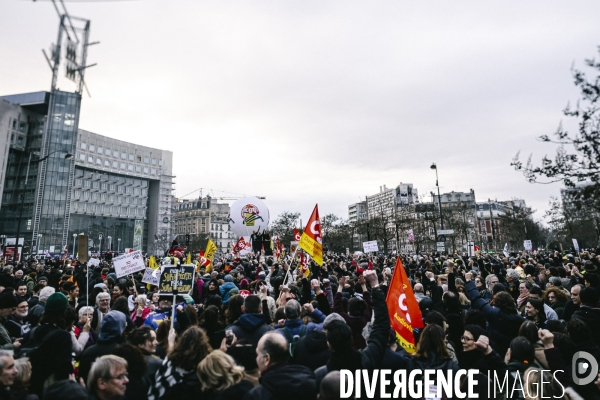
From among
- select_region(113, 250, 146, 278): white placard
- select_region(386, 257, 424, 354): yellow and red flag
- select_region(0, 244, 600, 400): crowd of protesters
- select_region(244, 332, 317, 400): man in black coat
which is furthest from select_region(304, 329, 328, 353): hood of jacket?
select_region(113, 250, 146, 278): white placard

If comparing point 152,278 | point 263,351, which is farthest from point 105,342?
point 152,278

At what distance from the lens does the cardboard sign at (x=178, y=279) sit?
7.81 metres

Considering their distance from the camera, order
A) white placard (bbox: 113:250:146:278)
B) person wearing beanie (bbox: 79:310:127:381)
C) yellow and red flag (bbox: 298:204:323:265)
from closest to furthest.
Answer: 1. person wearing beanie (bbox: 79:310:127:381)
2. yellow and red flag (bbox: 298:204:323:265)
3. white placard (bbox: 113:250:146:278)

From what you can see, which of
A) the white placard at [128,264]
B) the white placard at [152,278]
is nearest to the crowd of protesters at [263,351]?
the white placard at [128,264]

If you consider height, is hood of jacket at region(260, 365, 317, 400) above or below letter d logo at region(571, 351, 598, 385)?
above

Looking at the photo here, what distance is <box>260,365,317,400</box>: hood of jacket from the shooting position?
3.06 metres

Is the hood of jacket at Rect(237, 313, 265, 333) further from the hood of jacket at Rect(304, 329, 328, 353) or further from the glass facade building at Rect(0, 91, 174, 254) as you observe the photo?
the glass facade building at Rect(0, 91, 174, 254)

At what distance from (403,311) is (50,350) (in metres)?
4.33

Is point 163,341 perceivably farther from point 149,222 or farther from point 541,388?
point 149,222

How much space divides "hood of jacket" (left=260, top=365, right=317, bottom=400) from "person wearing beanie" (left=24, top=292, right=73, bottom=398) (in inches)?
99.1

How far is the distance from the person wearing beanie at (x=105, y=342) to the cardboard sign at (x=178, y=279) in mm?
3187

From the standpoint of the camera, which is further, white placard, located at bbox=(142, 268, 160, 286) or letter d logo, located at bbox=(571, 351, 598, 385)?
white placard, located at bbox=(142, 268, 160, 286)

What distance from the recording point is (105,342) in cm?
432

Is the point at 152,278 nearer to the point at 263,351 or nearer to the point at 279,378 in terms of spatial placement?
the point at 263,351
